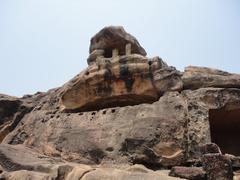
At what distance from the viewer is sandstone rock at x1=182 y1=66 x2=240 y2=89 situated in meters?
9.26

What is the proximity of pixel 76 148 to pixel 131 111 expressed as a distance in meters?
1.54

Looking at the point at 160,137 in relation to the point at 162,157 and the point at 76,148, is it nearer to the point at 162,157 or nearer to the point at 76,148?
the point at 162,157

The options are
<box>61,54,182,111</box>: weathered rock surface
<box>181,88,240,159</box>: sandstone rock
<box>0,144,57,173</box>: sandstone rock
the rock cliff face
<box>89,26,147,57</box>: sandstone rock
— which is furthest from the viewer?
<box>89,26,147,57</box>: sandstone rock

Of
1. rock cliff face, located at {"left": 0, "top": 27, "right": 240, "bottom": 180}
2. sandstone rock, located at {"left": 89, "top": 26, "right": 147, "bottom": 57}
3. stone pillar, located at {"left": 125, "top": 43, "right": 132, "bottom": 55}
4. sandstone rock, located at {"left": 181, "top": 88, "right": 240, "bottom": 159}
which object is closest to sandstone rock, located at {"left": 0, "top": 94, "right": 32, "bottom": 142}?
rock cliff face, located at {"left": 0, "top": 27, "right": 240, "bottom": 180}

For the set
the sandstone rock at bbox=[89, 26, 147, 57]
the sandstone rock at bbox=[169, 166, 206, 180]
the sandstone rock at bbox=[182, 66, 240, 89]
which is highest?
the sandstone rock at bbox=[89, 26, 147, 57]

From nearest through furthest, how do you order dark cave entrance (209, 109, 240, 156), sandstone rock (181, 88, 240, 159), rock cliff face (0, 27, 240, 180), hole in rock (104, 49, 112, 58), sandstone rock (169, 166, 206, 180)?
sandstone rock (169, 166, 206, 180) < rock cliff face (0, 27, 240, 180) < sandstone rock (181, 88, 240, 159) < dark cave entrance (209, 109, 240, 156) < hole in rock (104, 49, 112, 58)

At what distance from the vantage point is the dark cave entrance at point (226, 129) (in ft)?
30.0

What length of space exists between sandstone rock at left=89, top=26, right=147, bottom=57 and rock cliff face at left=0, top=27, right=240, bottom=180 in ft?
0.10

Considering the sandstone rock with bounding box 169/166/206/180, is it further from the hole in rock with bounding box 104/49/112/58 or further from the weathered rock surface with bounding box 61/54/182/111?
the hole in rock with bounding box 104/49/112/58

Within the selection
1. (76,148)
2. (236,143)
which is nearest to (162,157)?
(76,148)

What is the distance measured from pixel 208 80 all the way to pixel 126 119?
2.22 m

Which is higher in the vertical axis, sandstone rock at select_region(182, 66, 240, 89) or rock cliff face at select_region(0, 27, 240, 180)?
sandstone rock at select_region(182, 66, 240, 89)

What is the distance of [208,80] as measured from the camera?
940 centimetres

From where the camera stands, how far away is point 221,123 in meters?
9.71
